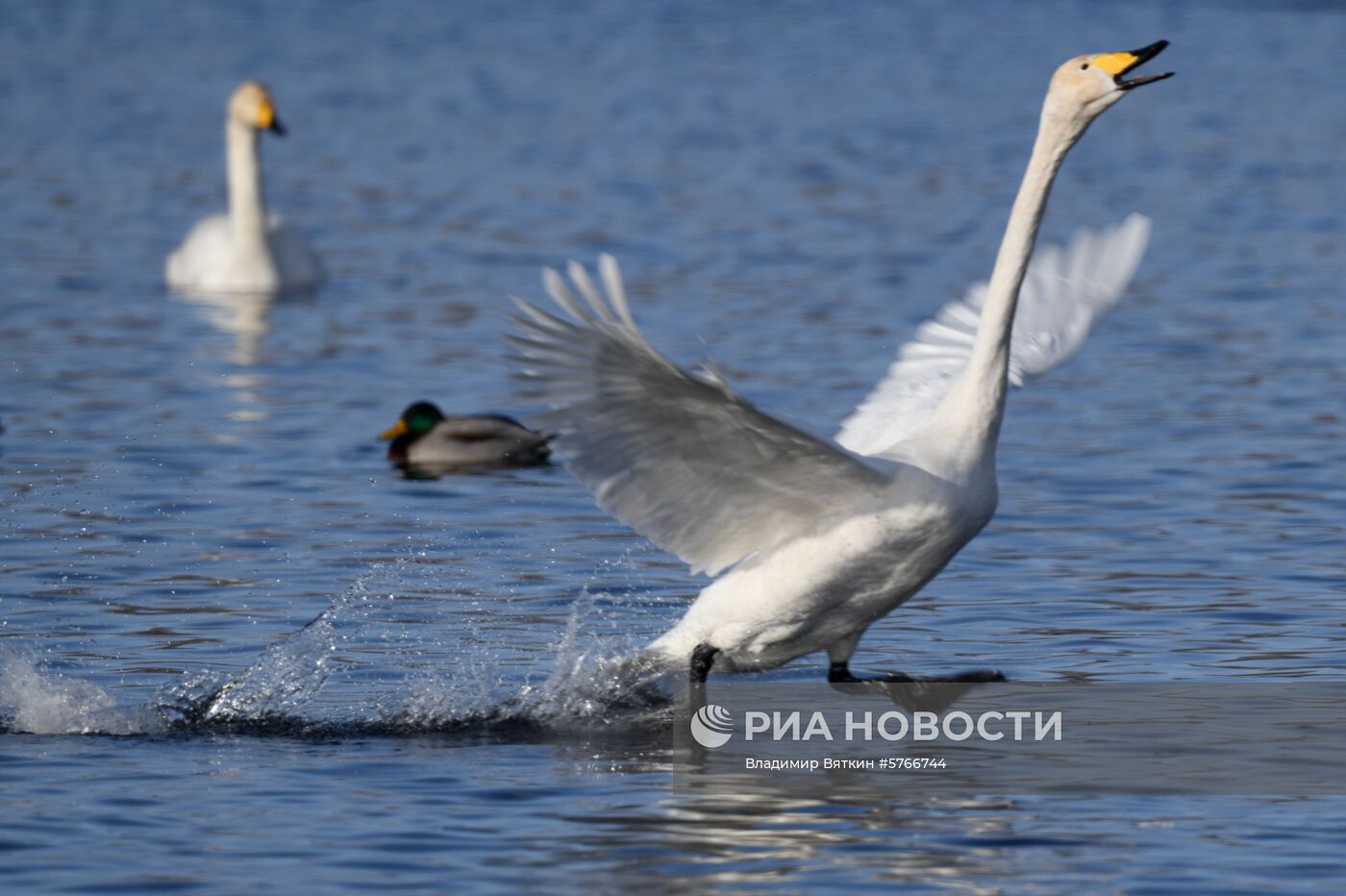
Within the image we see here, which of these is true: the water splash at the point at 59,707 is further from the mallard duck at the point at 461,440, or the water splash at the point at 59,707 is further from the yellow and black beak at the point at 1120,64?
the mallard duck at the point at 461,440

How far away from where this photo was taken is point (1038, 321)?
8594 mm

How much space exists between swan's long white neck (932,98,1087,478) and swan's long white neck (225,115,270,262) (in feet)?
38.6

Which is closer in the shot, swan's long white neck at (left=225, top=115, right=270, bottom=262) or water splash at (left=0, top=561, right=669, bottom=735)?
water splash at (left=0, top=561, right=669, bottom=735)

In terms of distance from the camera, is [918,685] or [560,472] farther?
[560,472]

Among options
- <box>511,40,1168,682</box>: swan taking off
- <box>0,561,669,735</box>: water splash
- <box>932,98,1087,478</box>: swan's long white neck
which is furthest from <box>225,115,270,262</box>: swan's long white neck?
<box>932,98,1087,478</box>: swan's long white neck

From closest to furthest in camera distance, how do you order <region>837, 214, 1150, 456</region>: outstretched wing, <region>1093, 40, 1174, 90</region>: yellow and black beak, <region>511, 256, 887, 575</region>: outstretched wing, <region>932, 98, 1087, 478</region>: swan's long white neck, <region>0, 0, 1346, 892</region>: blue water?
<region>511, 256, 887, 575</region>: outstretched wing < <region>0, 0, 1346, 892</region>: blue water < <region>932, 98, 1087, 478</region>: swan's long white neck < <region>1093, 40, 1174, 90</region>: yellow and black beak < <region>837, 214, 1150, 456</region>: outstretched wing

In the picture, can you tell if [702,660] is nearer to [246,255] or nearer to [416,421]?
[416,421]

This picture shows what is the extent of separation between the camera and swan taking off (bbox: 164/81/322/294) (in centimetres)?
1791

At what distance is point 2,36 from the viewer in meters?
34.3

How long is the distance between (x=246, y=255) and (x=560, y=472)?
6.68m

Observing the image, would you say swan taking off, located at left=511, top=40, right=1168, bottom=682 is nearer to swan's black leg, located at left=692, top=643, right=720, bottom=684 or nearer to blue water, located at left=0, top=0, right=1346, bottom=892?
swan's black leg, located at left=692, top=643, right=720, bottom=684

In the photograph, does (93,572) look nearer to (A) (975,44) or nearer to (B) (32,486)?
(B) (32,486)

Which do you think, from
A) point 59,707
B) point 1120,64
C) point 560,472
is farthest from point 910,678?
point 560,472

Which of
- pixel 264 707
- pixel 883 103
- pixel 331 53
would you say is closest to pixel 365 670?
pixel 264 707
